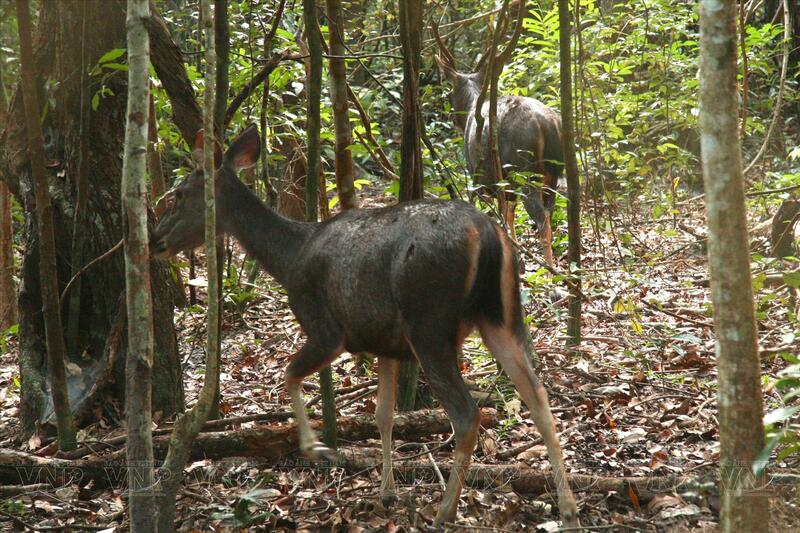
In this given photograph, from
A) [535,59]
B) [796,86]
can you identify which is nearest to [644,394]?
[535,59]

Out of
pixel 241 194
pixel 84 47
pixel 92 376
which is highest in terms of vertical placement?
pixel 84 47

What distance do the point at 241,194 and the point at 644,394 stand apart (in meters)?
3.68

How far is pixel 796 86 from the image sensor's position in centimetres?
1462

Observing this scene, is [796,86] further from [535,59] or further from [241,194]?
[241,194]

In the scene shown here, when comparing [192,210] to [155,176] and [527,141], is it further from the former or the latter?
[527,141]

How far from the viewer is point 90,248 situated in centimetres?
660

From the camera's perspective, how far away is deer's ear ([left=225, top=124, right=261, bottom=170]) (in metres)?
6.21

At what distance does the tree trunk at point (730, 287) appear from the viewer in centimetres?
323

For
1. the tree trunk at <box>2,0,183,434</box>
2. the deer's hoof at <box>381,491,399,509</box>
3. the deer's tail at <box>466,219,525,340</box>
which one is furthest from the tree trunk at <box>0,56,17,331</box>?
the deer's tail at <box>466,219,525,340</box>

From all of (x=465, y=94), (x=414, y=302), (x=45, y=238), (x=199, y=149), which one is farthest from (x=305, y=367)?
(x=465, y=94)

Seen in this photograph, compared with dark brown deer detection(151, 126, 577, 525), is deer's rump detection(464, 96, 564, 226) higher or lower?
higher

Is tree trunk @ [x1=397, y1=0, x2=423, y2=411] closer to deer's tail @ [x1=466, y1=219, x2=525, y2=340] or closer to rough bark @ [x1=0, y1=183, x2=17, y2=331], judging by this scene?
deer's tail @ [x1=466, y1=219, x2=525, y2=340]

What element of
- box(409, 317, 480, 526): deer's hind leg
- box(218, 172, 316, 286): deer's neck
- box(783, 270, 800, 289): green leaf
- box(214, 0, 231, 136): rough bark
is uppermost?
box(214, 0, 231, 136): rough bark

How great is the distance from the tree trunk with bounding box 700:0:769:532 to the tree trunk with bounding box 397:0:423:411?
9.64 ft
